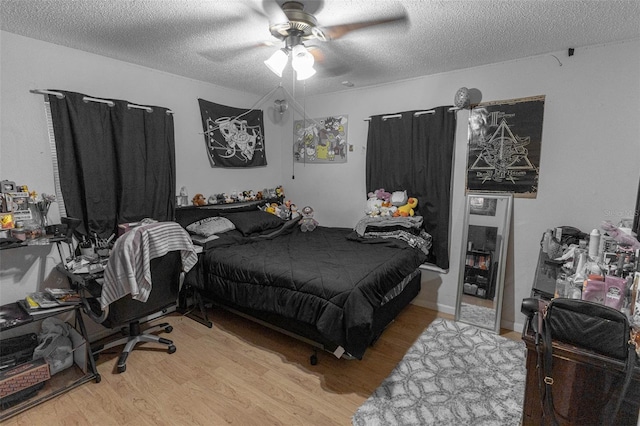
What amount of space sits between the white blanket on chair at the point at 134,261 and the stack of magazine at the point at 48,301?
Answer: 1.15 feet

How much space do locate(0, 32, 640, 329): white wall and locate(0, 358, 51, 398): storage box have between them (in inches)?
23.1

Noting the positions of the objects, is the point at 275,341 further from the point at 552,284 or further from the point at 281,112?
the point at 281,112

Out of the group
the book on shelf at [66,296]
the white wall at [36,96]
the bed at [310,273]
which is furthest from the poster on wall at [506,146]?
the book on shelf at [66,296]

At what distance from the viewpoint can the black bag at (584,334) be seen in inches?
38.0

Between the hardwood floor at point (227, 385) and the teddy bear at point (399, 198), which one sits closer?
the hardwood floor at point (227, 385)

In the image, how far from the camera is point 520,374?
2.24m

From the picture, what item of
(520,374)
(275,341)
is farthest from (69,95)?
(520,374)

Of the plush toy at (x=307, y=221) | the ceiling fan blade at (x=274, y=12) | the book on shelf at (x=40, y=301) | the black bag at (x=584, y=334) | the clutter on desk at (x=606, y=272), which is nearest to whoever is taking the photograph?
the black bag at (x=584, y=334)

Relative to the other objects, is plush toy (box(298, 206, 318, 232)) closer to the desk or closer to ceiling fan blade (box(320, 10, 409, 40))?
ceiling fan blade (box(320, 10, 409, 40))

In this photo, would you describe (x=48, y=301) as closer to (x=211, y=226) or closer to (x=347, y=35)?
(x=211, y=226)

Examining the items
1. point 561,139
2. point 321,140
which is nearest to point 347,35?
point 321,140

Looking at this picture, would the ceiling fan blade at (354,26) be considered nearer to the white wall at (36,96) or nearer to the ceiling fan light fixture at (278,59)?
the ceiling fan light fixture at (278,59)

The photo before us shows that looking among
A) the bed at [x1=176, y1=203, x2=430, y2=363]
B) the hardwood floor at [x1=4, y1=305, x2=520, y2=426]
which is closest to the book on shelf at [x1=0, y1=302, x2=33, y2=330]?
the hardwood floor at [x1=4, y1=305, x2=520, y2=426]

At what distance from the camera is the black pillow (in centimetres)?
335
